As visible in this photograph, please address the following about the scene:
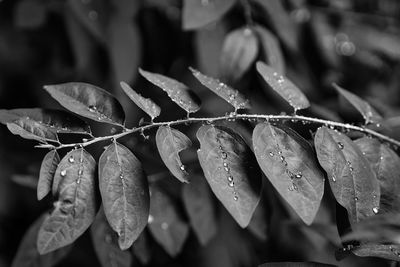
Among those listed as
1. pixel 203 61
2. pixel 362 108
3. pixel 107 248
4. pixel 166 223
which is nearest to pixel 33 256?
pixel 107 248

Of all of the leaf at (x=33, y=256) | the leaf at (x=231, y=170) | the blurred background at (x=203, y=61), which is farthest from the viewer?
the blurred background at (x=203, y=61)

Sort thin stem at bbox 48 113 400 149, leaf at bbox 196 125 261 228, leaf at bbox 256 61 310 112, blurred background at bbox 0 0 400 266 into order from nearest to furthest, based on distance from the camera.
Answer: leaf at bbox 196 125 261 228 < thin stem at bbox 48 113 400 149 < leaf at bbox 256 61 310 112 < blurred background at bbox 0 0 400 266

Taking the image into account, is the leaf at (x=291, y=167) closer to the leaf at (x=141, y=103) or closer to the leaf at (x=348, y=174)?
the leaf at (x=348, y=174)

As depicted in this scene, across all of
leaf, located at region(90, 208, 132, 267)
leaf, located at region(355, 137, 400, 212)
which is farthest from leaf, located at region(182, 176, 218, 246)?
leaf, located at region(355, 137, 400, 212)

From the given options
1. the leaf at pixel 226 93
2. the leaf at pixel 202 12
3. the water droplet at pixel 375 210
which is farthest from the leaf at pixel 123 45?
the water droplet at pixel 375 210

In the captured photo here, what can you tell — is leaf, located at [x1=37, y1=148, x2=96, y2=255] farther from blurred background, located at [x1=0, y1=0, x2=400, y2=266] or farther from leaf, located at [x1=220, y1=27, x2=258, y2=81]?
leaf, located at [x1=220, y1=27, x2=258, y2=81]

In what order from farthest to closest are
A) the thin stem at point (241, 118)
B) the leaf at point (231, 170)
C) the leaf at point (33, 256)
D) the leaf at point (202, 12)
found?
the leaf at point (202, 12) < the leaf at point (33, 256) < the thin stem at point (241, 118) < the leaf at point (231, 170)
